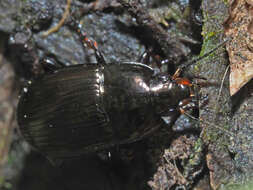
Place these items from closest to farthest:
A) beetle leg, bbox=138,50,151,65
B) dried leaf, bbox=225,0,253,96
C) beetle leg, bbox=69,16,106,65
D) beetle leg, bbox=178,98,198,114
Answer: dried leaf, bbox=225,0,253,96, beetle leg, bbox=178,98,198,114, beetle leg, bbox=138,50,151,65, beetle leg, bbox=69,16,106,65

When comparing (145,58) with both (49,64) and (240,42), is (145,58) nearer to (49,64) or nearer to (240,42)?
(240,42)

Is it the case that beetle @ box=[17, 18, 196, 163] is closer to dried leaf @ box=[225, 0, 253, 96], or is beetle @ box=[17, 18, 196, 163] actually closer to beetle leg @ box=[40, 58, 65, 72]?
beetle leg @ box=[40, 58, 65, 72]

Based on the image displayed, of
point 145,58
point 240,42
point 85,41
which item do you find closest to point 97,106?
point 145,58

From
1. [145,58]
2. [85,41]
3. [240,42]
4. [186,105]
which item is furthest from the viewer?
[85,41]

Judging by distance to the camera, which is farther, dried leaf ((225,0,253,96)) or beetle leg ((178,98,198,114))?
beetle leg ((178,98,198,114))

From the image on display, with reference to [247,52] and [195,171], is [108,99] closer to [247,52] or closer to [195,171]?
[195,171]

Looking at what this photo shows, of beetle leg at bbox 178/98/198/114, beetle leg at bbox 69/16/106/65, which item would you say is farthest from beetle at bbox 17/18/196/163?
beetle leg at bbox 69/16/106/65
